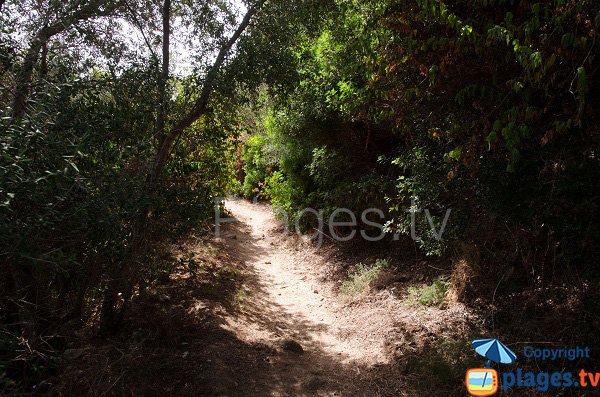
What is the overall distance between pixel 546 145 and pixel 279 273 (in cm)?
731

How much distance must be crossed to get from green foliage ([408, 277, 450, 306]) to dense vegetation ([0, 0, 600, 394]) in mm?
357

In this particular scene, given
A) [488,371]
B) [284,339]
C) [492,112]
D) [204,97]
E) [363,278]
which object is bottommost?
[284,339]

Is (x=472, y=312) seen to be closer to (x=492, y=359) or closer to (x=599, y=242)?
(x=492, y=359)

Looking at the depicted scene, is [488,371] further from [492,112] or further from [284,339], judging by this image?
[284,339]

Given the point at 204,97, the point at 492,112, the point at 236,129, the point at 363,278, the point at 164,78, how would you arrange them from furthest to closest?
1. the point at 363,278
2. the point at 236,129
3. the point at 204,97
4. the point at 164,78
5. the point at 492,112

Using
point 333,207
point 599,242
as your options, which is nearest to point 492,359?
point 599,242

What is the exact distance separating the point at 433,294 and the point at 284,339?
2.62m

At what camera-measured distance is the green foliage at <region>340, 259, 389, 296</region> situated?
313 inches

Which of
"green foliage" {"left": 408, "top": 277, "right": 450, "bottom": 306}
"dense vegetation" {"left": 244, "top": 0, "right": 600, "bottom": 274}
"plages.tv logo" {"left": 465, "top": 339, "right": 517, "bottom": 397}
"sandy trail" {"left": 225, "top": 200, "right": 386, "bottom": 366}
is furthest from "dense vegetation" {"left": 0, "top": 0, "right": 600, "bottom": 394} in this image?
"sandy trail" {"left": 225, "top": 200, "right": 386, "bottom": 366}

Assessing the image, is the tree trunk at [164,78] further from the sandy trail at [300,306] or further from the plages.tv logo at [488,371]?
the plages.tv logo at [488,371]

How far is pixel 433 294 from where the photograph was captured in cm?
660

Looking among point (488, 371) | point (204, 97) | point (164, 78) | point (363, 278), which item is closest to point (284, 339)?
point (363, 278)

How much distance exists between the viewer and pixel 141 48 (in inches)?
243

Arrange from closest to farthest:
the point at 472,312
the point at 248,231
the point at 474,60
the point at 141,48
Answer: the point at 474,60
the point at 472,312
the point at 141,48
the point at 248,231
